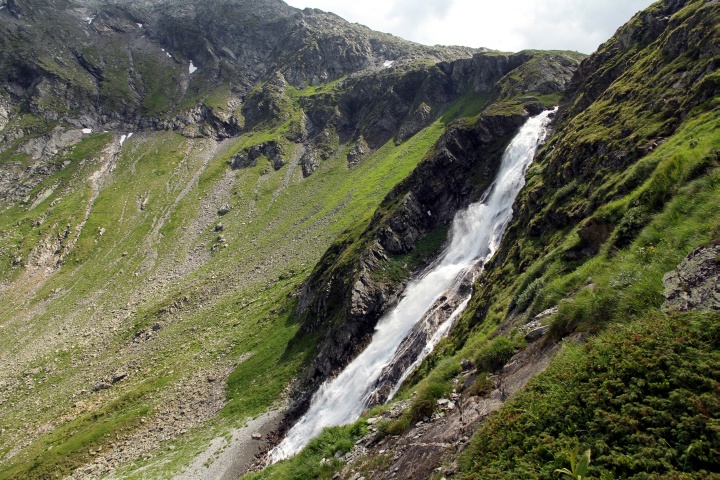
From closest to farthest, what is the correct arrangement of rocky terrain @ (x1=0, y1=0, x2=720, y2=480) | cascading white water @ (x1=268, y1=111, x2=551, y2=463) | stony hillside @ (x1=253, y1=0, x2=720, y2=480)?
stony hillside @ (x1=253, y1=0, x2=720, y2=480), rocky terrain @ (x1=0, y1=0, x2=720, y2=480), cascading white water @ (x1=268, y1=111, x2=551, y2=463)

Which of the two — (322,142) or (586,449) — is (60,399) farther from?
(322,142)

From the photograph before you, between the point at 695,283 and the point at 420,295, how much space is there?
33.7 m

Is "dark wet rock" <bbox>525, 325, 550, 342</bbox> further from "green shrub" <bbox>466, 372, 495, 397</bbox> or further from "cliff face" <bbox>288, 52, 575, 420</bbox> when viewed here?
"cliff face" <bbox>288, 52, 575, 420</bbox>

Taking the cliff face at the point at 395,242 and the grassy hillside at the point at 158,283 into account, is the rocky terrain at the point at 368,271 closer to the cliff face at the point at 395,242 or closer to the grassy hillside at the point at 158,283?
the cliff face at the point at 395,242

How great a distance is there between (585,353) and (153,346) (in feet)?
212

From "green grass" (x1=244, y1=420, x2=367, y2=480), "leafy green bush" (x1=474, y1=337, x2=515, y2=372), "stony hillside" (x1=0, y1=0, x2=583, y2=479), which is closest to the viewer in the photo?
"leafy green bush" (x1=474, y1=337, x2=515, y2=372)

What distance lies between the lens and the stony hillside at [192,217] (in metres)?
42.1

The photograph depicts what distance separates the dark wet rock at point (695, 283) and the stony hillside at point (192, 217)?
33.9 meters

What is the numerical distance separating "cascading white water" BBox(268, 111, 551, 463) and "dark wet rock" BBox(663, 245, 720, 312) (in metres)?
25.6

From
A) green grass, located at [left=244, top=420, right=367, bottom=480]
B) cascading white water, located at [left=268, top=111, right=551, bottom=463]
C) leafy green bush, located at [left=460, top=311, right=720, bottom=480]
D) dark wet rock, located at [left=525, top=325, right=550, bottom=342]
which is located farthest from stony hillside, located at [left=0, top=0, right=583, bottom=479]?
leafy green bush, located at [left=460, top=311, right=720, bottom=480]

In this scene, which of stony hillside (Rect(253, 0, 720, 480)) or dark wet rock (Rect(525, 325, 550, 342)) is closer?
stony hillside (Rect(253, 0, 720, 480))

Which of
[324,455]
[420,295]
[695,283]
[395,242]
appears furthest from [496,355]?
[395,242]

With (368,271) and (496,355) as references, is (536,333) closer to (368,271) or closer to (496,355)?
(496,355)

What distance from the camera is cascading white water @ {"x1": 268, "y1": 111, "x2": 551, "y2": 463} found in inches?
1283
